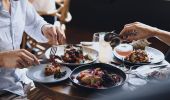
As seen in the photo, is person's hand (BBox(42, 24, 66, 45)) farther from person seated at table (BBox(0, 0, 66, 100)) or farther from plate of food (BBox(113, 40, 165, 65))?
plate of food (BBox(113, 40, 165, 65))

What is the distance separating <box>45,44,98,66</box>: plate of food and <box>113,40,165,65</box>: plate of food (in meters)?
0.14

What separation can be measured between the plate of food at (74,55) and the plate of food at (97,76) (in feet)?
0.29

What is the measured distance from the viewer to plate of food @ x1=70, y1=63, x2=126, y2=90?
1.45 m

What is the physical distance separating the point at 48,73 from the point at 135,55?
0.49 metres

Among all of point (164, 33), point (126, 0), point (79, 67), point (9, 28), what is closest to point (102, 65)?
point (79, 67)

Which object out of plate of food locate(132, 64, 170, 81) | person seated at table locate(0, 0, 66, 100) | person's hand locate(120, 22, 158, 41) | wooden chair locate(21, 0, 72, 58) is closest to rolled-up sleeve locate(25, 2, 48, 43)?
person seated at table locate(0, 0, 66, 100)

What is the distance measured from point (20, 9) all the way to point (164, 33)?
85cm

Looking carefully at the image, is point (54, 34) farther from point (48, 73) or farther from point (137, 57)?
point (137, 57)

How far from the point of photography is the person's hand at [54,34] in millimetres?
1859

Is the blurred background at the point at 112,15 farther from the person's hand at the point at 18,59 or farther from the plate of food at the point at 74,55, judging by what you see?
the person's hand at the point at 18,59

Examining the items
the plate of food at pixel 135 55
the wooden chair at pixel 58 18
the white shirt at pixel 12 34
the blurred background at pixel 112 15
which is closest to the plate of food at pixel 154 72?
the plate of food at pixel 135 55

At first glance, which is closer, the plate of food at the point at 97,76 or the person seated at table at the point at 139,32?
the plate of food at the point at 97,76

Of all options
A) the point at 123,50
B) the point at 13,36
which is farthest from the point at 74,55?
the point at 13,36

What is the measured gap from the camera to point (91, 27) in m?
4.51
